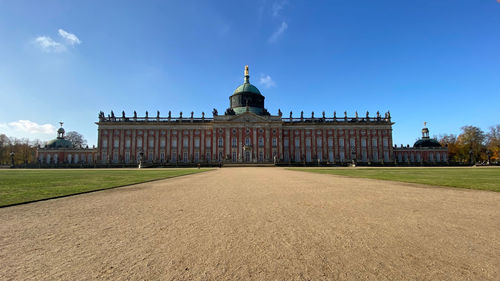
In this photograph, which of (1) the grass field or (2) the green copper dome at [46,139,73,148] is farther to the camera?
(2) the green copper dome at [46,139,73,148]

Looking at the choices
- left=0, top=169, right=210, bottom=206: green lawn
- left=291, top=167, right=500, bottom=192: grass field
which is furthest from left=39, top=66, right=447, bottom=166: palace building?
left=0, top=169, right=210, bottom=206: green lawn

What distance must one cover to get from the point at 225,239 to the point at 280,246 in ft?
2.69

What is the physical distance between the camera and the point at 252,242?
3.46m

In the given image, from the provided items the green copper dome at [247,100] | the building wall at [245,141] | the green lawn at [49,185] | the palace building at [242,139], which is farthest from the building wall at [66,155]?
the green lawn at [49,185]

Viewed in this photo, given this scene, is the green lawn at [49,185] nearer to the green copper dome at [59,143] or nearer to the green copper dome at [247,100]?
the green copper dome at [247,100]

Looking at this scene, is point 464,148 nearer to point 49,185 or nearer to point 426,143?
point 426,143

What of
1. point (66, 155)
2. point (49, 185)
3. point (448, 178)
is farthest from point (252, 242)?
point (66, 155)

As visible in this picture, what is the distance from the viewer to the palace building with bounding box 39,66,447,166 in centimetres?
5644

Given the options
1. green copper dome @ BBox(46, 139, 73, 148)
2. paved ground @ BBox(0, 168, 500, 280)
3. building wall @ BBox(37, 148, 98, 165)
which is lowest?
paved ground @ BBox(0, 168, 500, 280)

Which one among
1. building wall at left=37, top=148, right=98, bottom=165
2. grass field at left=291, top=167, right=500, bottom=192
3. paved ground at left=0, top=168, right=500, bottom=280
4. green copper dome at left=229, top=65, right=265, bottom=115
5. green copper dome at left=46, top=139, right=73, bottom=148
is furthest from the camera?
green copper dome at left=46, top=139, right=73, bottom=148

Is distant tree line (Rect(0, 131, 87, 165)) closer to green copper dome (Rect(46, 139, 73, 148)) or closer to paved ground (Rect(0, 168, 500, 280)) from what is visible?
green copper dome (Rect(46, 139, 73, 148))

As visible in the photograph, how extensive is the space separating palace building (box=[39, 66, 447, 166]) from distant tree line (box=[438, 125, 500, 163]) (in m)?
18.2

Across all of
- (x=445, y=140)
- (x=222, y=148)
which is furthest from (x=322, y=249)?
(x=445, y=140)

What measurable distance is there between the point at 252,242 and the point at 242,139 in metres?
53.0
